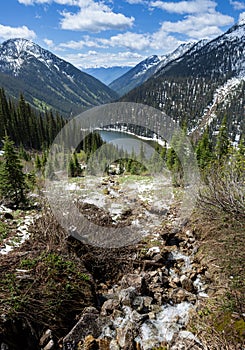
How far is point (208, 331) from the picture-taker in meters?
4.68

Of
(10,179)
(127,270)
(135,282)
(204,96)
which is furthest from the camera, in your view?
(204,96)

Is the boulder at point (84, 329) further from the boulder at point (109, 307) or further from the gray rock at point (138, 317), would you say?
the gray rock at point (138, 317)

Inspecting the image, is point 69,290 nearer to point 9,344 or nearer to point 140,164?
point 9,344

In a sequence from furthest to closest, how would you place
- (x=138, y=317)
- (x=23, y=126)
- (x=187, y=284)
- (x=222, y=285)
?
(x=23, y=126), (x=187, y=284), (x=222, y=285), (x=138, y=317)

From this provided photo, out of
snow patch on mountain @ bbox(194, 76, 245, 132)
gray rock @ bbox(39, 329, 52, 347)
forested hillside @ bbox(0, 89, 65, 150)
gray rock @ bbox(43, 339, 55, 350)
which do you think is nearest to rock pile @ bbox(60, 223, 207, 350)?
gray rock @ bbox(43, 339, 55, 350)

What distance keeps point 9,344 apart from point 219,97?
181 meters

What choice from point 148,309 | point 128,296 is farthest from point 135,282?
point 148,309

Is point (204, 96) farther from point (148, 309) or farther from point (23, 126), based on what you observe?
point (148, 309)

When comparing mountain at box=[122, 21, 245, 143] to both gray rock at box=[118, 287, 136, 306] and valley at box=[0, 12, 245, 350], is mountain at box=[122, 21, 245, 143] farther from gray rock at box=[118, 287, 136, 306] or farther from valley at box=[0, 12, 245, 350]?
gray rock at box=[118, 287, 136, 306]

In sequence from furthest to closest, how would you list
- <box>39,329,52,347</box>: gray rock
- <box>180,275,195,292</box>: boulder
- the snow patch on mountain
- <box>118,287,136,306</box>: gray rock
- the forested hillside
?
the snow patch on mountain
the forested hillside
<box>180,275,195,292</box>: boulder
<box>118,287,136,306</box>: gray rock
<box>39,329,52,347</box>: gray rock

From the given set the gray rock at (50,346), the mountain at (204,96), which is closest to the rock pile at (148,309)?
the gray rock at (50,346)

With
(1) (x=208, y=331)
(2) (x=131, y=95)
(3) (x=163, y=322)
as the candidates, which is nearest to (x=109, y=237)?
(3) (x=163, y=322)

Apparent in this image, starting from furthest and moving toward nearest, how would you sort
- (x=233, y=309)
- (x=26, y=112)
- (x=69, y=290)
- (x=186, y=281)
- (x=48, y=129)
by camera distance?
(x=48, y=129) → (x=26, y=112) → (x=186, y=281) → (x=69, y=290) → (x=233, y=309)

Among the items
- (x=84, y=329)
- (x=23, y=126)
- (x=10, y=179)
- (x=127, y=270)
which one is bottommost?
(x=127, y=270)
